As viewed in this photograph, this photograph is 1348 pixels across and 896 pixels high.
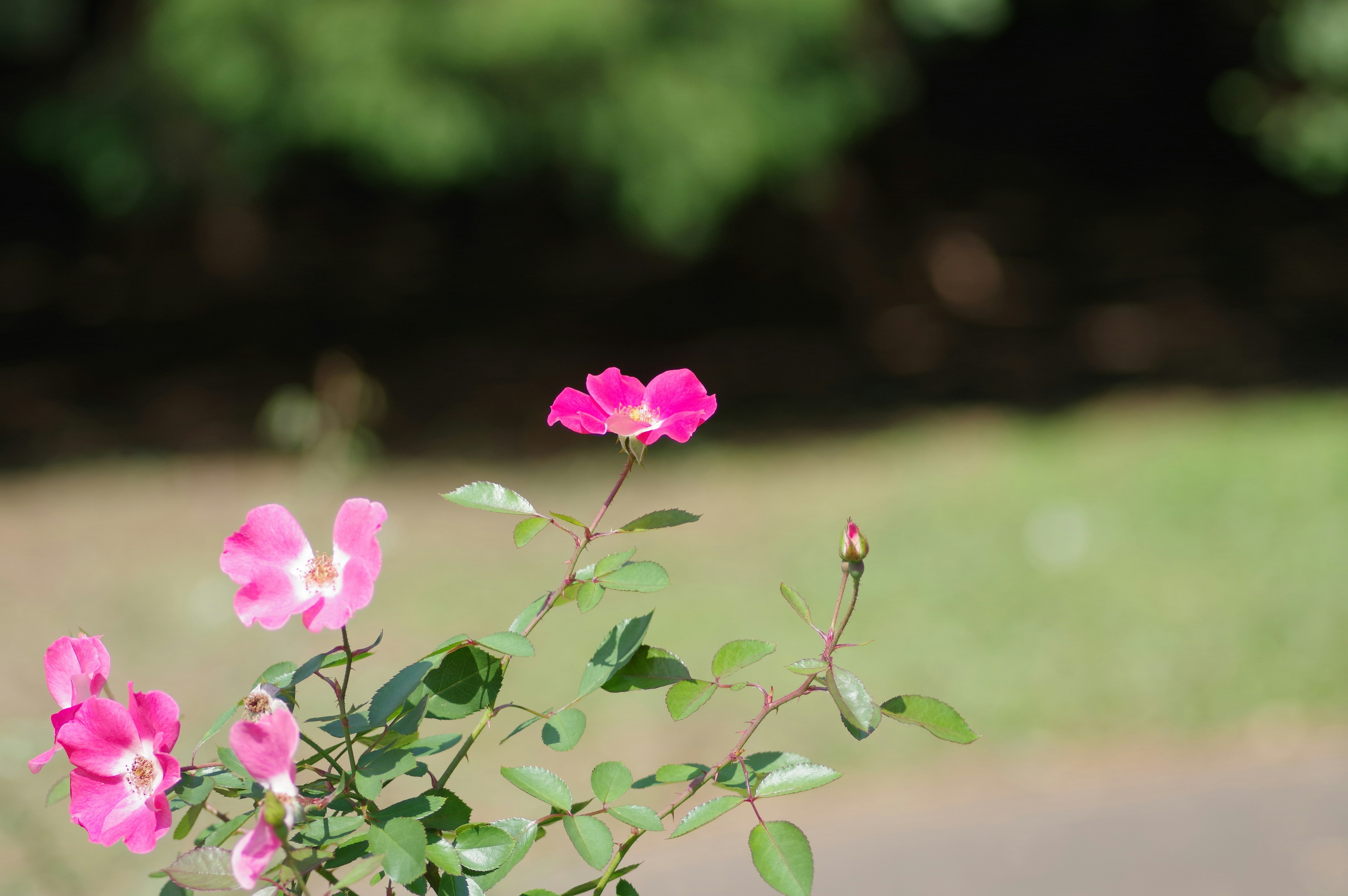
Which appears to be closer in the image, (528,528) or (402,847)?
(402,847)

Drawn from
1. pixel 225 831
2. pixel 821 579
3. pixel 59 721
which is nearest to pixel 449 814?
pixel 225 831

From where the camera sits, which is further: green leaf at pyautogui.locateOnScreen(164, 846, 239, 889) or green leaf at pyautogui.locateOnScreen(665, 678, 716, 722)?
green leaf at pyautogui.locateOnScreen(665, 678, 716, 722)

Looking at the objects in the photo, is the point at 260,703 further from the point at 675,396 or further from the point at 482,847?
the point at 675,396

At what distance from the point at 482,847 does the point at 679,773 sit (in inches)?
5.6

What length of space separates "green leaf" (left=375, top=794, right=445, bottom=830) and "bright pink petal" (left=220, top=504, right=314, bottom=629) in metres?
0.14

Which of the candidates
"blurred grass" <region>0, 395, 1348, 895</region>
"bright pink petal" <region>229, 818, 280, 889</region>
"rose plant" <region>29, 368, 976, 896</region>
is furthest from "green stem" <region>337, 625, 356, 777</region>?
"blurred grass" <region>0, 395, 1348, 895</region>

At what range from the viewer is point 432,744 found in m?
0.83

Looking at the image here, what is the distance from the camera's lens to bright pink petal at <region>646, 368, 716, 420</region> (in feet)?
2.87

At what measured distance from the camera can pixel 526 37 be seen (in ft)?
16.2

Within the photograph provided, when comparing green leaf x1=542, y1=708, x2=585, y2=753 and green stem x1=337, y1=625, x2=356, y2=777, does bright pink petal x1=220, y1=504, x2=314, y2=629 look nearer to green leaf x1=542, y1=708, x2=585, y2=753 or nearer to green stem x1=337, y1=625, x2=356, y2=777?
green stem x1=337, y1=625, x2=356, y2=777

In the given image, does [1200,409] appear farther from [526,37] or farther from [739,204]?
[526,37]

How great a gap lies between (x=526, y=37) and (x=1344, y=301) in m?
7.34

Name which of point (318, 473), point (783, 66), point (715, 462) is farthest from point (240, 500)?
point (783, 66)

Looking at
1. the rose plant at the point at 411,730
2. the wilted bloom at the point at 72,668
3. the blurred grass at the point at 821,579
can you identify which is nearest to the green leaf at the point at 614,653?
the rose plant at the point at 411,730
